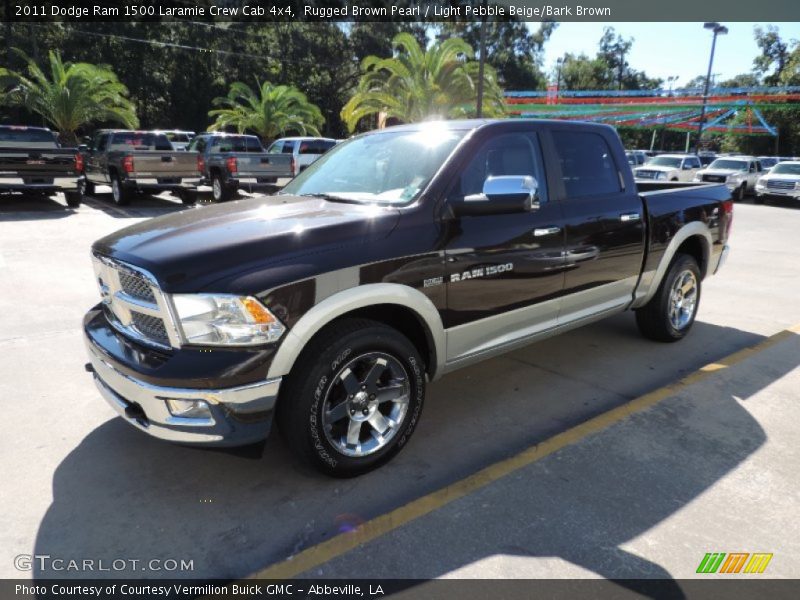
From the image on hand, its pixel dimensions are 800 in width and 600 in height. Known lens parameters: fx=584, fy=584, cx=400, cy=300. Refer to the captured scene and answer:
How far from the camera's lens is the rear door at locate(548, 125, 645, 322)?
13.3 feet

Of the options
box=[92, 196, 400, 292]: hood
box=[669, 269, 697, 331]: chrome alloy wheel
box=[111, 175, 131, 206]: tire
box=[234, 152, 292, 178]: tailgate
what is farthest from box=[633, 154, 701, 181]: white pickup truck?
box=[92, 196, 400, 292]: hood

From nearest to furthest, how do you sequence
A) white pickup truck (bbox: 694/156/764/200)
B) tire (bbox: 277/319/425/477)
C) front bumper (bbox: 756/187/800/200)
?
1. tire (bbox: 277/319/425/477)
2. front bumper (bbox: 756/187/800/200)
3. white pickup truck (bbox: 694/156/764/200)

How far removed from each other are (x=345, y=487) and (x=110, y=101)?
2614 centimetres

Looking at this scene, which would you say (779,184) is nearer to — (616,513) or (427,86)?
(427,86)

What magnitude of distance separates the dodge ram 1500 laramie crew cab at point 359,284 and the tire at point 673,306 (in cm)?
79

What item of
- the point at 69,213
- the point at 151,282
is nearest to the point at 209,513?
the point at 151,282

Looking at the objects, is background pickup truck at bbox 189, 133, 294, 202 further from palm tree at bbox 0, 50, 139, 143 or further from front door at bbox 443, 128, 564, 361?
front door at bbox 443, 128, 564, 361

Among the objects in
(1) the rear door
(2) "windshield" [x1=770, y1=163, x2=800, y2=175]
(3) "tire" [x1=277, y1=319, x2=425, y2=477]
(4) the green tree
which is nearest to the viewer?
(3) "tire" [x1=277, y1=319, x2=425, y2=477]

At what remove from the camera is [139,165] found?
1367 centimetres

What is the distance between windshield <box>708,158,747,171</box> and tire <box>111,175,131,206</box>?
69.4ft

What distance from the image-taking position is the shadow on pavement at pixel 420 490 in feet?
8.41

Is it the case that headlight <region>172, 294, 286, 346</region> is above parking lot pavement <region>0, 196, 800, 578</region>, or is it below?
above

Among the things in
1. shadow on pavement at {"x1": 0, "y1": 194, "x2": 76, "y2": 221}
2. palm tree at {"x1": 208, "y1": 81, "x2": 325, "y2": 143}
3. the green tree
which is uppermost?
the green tree

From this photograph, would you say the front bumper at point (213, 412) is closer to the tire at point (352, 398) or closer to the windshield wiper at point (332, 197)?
the tire at point (352, 398)
